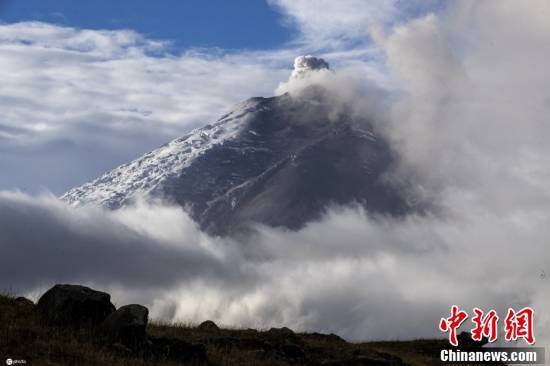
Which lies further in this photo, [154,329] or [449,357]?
[449,357]

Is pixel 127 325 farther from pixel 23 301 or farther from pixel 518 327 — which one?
pixel 518 327

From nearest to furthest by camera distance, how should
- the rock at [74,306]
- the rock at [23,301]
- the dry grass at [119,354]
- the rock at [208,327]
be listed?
the dry grass at [119,354] → the rock at [74,306] → the rock at [23,301] → the rock at [208,327]

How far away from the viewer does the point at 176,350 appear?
32656 mm

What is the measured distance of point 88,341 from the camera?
3109 centimetres

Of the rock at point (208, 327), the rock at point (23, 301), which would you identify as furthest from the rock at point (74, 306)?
the rock at point (208, 327)

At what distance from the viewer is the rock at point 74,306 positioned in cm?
3312

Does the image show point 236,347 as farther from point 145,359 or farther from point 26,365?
point 26,365

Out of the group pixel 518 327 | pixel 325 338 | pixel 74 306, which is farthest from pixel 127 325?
pixel 518 327

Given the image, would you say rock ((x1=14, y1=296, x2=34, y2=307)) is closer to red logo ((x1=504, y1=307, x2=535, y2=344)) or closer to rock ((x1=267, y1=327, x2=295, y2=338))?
rock ((x1=267, y1=327, x2=295, y2=338))

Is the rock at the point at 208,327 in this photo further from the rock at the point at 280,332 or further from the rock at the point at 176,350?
the rock at the point at 176,350

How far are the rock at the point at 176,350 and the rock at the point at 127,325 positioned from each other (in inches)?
29.0

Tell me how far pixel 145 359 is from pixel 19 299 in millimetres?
10199

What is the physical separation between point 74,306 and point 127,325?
9.97 ft

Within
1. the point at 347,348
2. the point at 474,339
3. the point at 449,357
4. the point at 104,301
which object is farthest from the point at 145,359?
the point at 474,339
